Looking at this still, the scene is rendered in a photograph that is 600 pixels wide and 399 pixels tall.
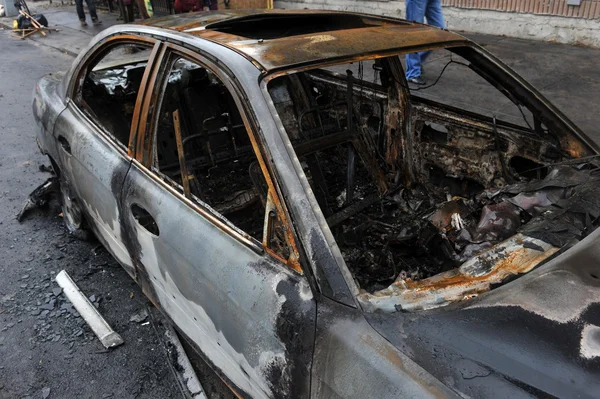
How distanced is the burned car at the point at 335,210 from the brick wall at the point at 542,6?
536cm

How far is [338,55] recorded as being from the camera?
186cm

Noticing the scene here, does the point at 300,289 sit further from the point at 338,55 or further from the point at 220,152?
the point at 220,152

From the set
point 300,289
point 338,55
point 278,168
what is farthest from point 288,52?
point 300,289

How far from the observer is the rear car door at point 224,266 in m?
1.54

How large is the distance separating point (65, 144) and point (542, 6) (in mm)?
7232

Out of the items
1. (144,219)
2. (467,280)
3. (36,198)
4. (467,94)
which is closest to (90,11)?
(36,198)

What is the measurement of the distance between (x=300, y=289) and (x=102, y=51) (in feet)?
7.12

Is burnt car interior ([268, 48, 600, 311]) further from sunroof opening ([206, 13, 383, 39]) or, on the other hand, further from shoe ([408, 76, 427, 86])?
shoe ([408, 76, 427, 86])

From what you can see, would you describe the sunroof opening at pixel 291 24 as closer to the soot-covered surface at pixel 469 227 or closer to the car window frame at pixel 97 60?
the car window frame at pixel 97 60

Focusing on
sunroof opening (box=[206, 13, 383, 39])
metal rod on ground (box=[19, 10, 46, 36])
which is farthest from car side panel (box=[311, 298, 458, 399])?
metal rod on ground (box=[19, 10, 46, 36])

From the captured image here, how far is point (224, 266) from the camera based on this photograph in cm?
174

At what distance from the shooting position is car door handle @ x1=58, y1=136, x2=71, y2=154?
2.90 meters

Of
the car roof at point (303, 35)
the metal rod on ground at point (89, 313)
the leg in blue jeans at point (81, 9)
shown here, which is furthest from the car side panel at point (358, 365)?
the leg in blue jeans at point (81, 9)

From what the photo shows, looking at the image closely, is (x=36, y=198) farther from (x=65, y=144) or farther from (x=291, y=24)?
(x=291, y=24)
